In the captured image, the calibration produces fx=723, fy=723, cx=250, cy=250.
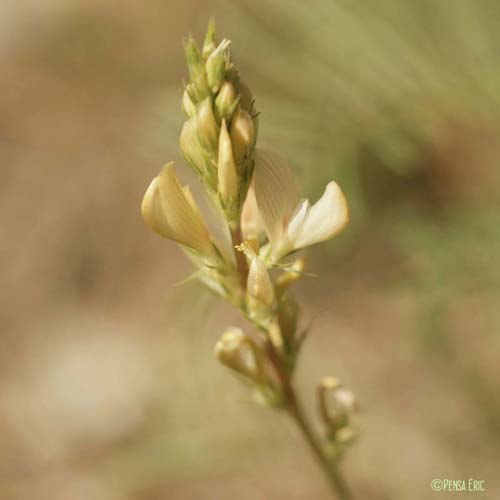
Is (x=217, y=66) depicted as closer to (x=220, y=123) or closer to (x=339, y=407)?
(x=220, y=123)

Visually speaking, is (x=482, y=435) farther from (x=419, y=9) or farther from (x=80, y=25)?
(x=80, y=25)

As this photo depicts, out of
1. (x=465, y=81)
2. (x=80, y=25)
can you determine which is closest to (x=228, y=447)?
(x=465, y=81)

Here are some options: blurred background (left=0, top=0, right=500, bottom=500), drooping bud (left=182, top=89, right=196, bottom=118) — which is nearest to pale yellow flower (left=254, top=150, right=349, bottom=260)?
drooping bud (left=182, top=89, right=196, bottom=118)

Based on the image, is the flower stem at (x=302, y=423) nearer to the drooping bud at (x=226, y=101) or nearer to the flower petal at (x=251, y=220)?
the flower petal at (x=251, y=220)

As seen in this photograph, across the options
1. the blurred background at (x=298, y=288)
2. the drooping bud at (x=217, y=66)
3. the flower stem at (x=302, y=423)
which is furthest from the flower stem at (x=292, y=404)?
the blurred background at (x=298, y=288)

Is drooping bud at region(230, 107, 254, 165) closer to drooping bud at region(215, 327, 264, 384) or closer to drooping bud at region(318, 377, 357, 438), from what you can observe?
drooping bud at region(215, 327, 264, 384)
